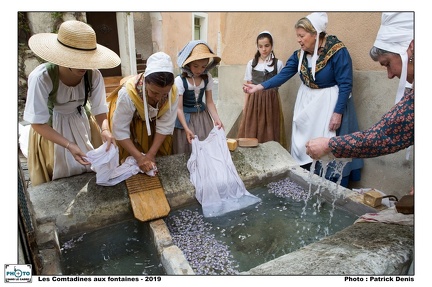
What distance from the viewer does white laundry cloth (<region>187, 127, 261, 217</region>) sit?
261cm

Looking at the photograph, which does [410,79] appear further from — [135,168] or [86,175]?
[86,175]

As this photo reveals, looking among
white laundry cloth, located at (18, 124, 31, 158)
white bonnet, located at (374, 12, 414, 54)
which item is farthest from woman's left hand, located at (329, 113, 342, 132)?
white laundry cloth, located at (18, 124, 31, 158)

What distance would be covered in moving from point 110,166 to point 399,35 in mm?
2232

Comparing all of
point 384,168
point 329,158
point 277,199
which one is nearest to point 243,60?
point 384,168

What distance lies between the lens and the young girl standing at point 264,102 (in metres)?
4.09

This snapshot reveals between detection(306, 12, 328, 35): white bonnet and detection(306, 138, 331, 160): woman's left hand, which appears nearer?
detection(306, 138, 331, 160): woman's left hand

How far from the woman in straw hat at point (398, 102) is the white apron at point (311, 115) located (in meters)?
1.43

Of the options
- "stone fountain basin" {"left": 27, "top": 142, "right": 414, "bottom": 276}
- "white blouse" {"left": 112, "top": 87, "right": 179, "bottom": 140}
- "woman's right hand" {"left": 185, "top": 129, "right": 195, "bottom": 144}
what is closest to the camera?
"stone fountain basin" {"left": 27, "top": 142, "right": 414, "bottom": 276}

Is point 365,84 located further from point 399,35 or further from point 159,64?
point 159,64

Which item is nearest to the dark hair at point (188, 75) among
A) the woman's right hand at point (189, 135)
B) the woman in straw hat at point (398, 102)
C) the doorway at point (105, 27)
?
the woman's right hand at point (189, 135)

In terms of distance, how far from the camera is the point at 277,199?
110 inches

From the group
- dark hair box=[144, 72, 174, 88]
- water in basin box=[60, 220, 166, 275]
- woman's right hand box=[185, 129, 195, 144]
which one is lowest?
water in basin box=[60, 220, 166, 275]

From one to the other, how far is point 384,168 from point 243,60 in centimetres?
317

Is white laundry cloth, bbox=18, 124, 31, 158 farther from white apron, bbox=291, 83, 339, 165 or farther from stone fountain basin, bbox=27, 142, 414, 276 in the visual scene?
white apron, bbox=291, 83, 339, 165
